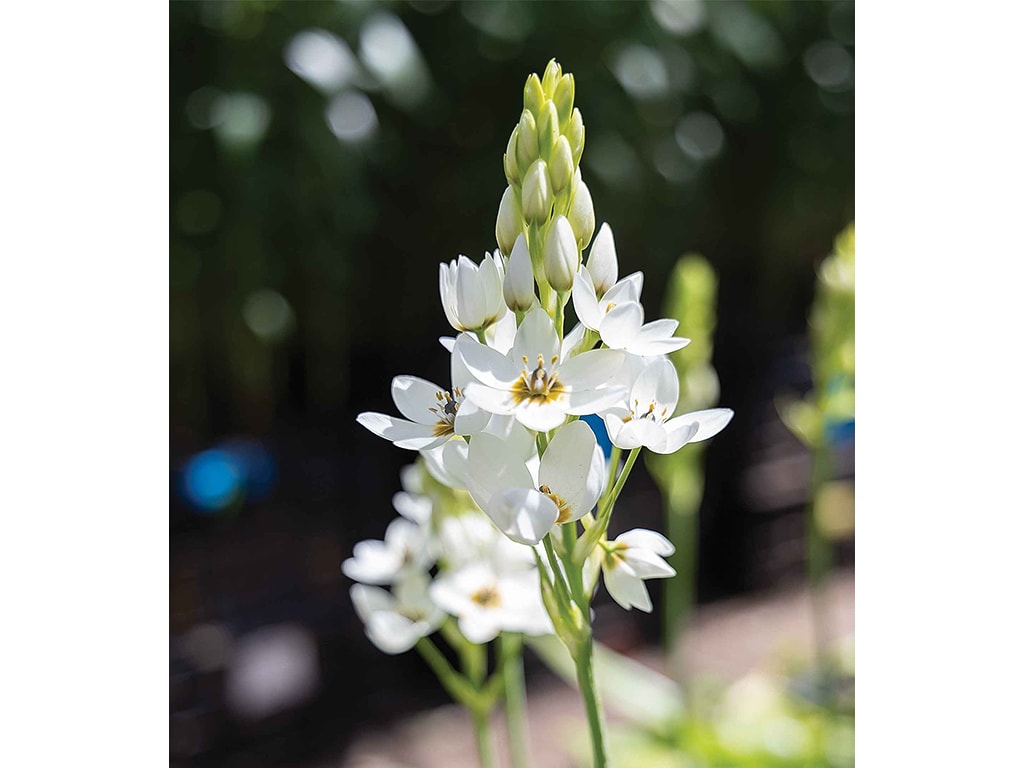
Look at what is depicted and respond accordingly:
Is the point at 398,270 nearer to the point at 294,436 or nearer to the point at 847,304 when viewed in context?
the point at 294,436

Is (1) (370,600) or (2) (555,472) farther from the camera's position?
(1) (370,600)

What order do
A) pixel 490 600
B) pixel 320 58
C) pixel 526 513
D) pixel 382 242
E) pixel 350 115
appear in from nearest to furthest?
1. pixel 526 513
2. pixel 490 600
3. pixel 320 58
4. pixel 350 115
5. pixel 382 242

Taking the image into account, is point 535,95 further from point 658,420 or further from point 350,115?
point 350,115

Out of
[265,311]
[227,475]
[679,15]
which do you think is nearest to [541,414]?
[679,15]

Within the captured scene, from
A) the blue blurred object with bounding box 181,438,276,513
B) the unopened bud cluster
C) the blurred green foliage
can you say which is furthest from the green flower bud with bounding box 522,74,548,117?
the blue blurred object with bounding box 181,438,276,513

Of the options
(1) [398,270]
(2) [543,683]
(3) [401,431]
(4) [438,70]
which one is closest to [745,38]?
(4) [438,70]
